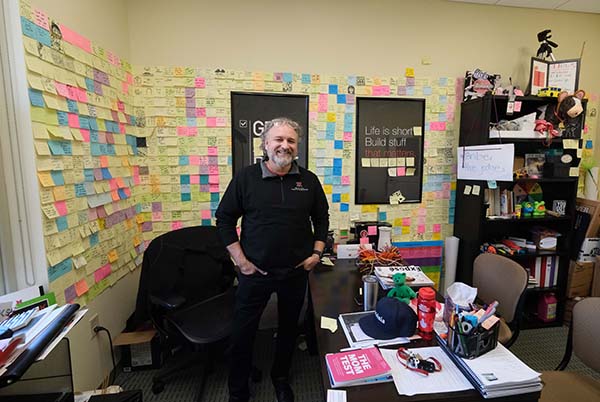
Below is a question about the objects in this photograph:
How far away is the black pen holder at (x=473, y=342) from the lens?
1.06m

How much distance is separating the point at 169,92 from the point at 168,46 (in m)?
0.35

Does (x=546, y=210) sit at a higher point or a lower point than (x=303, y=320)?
higher

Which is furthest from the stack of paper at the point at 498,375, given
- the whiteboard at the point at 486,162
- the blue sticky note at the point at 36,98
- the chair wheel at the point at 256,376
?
the blue sticky note at the point at 36,98

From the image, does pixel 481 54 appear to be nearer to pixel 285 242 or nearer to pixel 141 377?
pixel 285 242

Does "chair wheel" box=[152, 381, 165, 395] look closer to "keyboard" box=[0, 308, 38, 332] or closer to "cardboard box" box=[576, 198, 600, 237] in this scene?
"keyboard" box=[0, 308, 38, 332]

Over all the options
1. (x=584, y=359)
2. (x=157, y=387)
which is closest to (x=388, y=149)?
(x=584, y=359)

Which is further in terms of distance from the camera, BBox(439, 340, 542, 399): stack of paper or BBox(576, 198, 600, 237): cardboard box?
BBox(576, 198, 600, 237): cardboard box

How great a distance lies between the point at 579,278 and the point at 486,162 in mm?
1476

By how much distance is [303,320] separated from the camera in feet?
7.82

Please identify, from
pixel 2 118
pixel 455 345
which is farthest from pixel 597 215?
pixel 2 118

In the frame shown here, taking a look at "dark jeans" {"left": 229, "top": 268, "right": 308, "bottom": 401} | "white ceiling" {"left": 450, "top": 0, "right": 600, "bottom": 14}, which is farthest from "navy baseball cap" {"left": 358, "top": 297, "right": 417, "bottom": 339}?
"white ceiling" {"left": 450, "top": 0, "right": 600, "bottom": 14}

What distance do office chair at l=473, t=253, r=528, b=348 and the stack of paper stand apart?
69 centimetres

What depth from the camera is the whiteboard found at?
2.31 m

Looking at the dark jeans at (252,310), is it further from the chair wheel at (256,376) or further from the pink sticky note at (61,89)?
the pink sticky note at (61,89)
